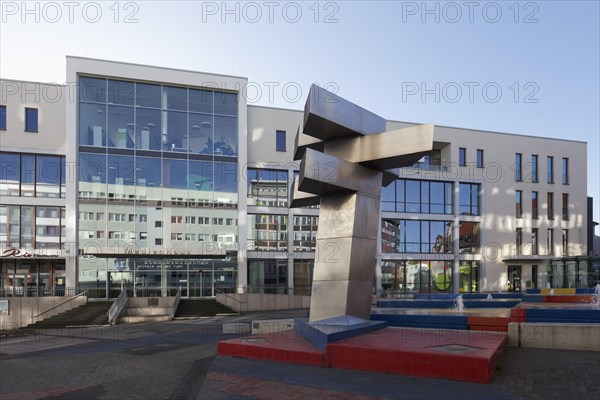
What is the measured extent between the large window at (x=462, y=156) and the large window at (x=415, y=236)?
578cm

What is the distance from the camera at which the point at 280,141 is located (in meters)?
37.1

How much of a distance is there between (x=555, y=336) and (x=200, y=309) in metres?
22.6

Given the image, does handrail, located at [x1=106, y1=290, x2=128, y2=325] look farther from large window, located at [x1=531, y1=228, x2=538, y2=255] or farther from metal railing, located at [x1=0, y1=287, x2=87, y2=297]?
large window, located at [x1=531, y1=228, x2=538, y2=255]

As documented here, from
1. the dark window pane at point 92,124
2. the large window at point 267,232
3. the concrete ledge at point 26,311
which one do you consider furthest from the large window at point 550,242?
the concrete ledge at point 26,311

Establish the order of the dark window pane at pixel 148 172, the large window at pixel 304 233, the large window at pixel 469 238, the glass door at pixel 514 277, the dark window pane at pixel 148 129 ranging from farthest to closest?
the glass door at pixel 514 277 < the large window at pixel 469 238 < the large window at pixel 304 233 < the dark window pane at pixel 148 129 < the dark window pane at pixel 148 172

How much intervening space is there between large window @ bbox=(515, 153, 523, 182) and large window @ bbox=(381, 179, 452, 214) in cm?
707


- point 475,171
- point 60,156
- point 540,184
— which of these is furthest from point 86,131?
point 540,184

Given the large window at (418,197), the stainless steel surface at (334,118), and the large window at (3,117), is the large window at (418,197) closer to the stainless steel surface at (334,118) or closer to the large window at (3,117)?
the stainless steel surface at (334,118)

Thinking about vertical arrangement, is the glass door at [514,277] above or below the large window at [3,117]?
below

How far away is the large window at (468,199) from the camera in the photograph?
42.2m

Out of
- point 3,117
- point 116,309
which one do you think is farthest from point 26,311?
point 3,117

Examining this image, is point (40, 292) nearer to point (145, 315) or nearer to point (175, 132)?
point (145, 315)

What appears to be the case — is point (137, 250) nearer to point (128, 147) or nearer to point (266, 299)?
point (128, 147)

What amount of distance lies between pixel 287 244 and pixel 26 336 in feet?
65.6
